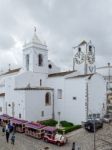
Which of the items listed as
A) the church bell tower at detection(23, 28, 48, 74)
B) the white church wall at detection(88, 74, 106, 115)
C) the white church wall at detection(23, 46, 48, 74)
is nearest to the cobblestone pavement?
the white church wall at detection(88, 74, 106, 115)

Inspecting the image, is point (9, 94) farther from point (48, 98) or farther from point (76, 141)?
point (76, 141)

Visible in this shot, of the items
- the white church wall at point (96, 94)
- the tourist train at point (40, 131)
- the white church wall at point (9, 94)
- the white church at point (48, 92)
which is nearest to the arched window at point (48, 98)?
the white church at point (48, 92)

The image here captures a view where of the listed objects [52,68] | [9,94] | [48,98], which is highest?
[52,68]

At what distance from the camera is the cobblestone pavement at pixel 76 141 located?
25.8m

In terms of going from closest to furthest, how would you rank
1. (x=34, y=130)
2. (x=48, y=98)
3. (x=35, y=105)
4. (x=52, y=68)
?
(x=34, y=130), (x=35, y=105), (x=48, y=98), (x=52, y=68)

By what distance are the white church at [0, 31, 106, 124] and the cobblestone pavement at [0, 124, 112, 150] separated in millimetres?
4792

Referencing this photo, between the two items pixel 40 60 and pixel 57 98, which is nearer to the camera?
pixel 57 98

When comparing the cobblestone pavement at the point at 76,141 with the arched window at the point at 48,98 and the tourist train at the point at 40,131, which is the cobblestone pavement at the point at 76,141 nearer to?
the tourist train at the point at 40,131

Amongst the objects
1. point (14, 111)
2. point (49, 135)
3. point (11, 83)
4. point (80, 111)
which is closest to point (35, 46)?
point (11, 83)

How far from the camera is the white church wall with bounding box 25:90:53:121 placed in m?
37.0

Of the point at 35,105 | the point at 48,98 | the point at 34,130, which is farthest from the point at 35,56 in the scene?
the point at 34,130

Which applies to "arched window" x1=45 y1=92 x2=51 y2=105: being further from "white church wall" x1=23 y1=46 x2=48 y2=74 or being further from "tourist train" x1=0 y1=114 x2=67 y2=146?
"tourist train" x1=0 y1=114 x2=67 y2=146

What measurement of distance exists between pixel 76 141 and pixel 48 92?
1367 cm

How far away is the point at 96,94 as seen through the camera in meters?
36.2
